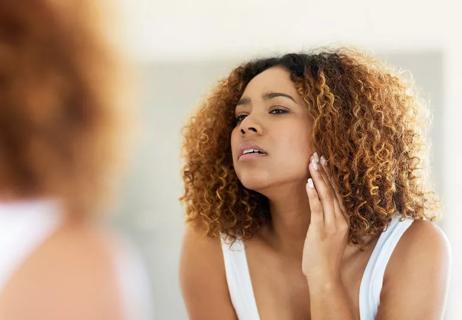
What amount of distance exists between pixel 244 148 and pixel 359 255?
0.25 meters

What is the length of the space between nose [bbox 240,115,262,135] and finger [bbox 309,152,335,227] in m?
0.10

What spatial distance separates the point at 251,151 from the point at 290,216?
0.13 meters

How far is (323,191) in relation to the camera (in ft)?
3.62

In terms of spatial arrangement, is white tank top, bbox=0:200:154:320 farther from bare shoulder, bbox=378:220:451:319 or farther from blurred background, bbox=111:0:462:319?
blurred background, bbox=111:0:462:319

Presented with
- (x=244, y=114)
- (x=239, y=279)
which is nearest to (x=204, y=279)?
(x=239, y=279)

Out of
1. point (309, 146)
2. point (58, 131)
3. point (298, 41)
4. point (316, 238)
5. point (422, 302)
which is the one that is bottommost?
point (422, 302)

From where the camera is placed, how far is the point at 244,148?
1127mm

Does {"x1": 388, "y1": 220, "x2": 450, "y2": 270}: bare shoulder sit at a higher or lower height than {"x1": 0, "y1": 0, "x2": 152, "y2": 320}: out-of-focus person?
lower

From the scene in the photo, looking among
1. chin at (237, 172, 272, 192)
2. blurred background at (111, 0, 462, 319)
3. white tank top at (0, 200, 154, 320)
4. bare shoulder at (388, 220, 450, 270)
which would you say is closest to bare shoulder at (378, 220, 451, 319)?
bare shoulder at (388, 220, 450, 270)

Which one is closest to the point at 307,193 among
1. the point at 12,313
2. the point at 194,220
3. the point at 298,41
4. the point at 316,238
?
the point at 316,238

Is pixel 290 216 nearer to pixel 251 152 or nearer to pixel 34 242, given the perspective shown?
pixel 251 152

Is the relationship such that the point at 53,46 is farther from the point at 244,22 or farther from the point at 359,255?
the point at 244,22

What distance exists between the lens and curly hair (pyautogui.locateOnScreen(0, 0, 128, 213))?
0.36 metres

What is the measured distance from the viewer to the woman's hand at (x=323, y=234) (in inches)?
42.5
